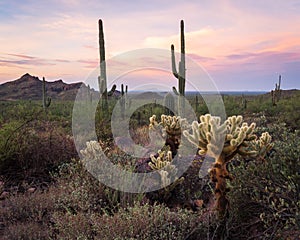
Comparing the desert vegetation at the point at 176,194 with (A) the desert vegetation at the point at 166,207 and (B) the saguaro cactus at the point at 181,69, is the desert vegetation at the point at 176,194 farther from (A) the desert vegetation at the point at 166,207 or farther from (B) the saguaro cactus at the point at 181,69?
(B) the saguaro cactus at the point at 181,69

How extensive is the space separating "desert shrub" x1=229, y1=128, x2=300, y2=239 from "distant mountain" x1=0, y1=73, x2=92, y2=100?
226 feet

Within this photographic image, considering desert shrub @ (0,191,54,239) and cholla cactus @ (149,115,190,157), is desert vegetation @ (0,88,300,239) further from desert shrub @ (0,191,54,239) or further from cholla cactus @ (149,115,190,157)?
cholla cactus @ (149,115,190,157)


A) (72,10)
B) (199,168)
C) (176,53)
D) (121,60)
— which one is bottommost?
(199,168)

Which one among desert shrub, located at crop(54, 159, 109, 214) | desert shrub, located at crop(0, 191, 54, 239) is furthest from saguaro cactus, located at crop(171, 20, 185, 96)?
desert shrub, located at crop(0, 191, 54, 239)

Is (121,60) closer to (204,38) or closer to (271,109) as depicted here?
(204,38)

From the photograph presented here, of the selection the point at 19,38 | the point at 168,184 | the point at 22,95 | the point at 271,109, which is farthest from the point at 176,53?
the point at 22,95

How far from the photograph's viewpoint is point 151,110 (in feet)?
55.6

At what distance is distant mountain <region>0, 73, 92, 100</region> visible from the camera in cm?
7176

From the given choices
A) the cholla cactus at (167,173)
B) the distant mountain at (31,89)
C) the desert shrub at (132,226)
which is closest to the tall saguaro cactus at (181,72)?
the cholla cactus at (167,173)

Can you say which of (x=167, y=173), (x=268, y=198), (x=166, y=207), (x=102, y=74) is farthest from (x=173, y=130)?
(x=102, y=74)

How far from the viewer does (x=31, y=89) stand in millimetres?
77875

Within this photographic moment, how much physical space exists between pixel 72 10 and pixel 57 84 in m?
74.1

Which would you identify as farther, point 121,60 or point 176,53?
point 176,53

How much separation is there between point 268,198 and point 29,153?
449 cm
